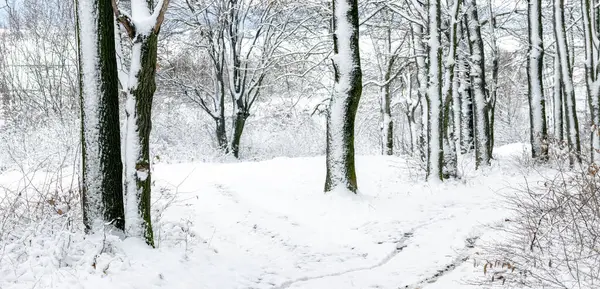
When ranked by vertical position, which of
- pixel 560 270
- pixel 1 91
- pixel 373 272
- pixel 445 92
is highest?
pixel 1 91

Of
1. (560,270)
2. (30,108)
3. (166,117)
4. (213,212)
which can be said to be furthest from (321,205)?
(166,117)

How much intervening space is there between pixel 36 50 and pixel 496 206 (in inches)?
703

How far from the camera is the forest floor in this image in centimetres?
389

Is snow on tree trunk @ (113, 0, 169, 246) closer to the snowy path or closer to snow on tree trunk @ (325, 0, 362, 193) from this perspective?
the snowy path

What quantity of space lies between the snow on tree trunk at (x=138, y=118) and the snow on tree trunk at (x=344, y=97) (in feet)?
13.2

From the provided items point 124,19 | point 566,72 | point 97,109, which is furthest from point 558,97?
point 97,109

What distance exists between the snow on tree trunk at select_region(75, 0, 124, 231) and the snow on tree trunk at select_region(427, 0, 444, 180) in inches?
283

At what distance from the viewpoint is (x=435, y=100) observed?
9.93 m

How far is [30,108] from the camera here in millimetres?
19734

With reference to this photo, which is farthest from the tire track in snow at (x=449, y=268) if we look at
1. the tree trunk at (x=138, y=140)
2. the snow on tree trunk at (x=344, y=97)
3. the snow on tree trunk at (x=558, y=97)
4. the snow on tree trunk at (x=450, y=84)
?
the snow on tree trunk at (x=558, y=97)

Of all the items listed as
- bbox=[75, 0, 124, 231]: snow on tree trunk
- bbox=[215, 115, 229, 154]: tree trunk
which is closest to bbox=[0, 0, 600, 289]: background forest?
bbox=[75, 0, 124, 231]: snow on tree trunk

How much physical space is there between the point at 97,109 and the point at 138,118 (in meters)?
0.47

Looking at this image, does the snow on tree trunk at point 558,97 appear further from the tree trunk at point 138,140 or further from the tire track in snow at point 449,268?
the tree trunk at point 138,140

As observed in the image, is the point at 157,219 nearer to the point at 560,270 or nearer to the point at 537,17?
the point at 560,270
